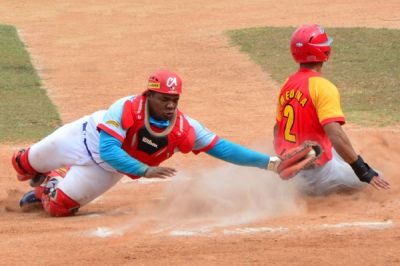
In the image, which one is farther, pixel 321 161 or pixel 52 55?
pixel 52 55

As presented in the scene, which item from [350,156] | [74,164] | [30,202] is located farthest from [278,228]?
[30,202]

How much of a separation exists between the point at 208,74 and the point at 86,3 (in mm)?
7515

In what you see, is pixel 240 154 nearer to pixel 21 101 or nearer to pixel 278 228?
pixel 278 228

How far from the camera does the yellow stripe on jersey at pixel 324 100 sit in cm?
829

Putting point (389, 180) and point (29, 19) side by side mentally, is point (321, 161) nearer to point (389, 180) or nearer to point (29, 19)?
point (389, 180)

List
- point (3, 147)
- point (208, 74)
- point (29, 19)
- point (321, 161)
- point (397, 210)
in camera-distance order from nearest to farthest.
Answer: point (397, 210)
point (321, 161)
point (3, 147)
point (208, 74)
point (29, 19)

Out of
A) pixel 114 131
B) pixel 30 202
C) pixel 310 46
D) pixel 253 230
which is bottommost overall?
pixel 30 202

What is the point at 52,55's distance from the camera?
17.2 metres

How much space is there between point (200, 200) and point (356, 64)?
753cm

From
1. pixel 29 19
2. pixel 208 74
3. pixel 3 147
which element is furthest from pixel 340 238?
pixel 29 19

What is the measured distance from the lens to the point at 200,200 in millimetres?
8594

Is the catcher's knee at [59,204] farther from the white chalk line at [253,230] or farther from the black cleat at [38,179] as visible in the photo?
the white chalk line at [253,230]

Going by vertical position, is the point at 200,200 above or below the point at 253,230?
below

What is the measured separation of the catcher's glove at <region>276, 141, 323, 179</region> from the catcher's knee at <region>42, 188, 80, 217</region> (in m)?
1.76
